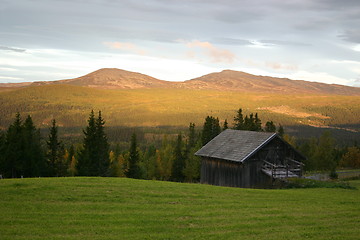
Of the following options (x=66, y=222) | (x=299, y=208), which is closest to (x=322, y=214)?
(x=299, y=208)

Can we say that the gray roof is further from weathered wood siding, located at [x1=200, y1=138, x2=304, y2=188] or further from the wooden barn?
weathered wood siding, located at [x1=200, y1=138, x2=304, y2=188]

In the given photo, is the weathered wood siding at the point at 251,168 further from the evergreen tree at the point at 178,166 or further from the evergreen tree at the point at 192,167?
the evergreen tree at the point at 178,166

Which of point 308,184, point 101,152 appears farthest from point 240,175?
point 101,152

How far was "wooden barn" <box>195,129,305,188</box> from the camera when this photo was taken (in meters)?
39.0

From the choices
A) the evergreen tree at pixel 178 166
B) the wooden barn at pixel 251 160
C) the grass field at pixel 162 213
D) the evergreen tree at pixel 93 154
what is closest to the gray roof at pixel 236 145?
the wooden barn at pixel 251 160

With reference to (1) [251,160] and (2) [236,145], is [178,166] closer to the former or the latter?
(2) [236,145]

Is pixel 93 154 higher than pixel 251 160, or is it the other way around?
pixel 251 160

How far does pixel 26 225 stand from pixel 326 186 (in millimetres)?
26677

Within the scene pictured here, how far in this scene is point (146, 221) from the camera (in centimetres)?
1814

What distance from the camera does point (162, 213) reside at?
1986 centimetres

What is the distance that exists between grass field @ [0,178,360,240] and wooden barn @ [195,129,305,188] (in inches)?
433

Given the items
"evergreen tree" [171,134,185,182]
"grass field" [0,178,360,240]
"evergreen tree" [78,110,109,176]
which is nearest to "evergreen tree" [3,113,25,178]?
"evergreen tree" [78,110,109,176]

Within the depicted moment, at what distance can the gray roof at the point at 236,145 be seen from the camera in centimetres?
3894

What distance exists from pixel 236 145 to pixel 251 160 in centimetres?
281
